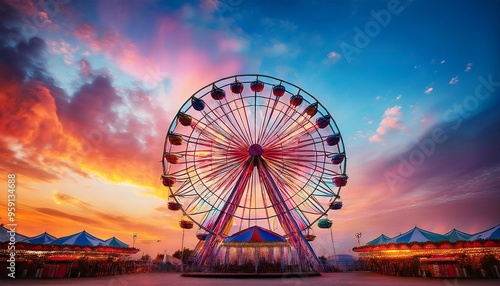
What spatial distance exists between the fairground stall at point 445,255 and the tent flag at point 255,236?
829 cm

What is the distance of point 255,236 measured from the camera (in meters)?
17.8

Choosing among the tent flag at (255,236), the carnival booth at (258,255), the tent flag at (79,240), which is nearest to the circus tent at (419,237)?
the carnival booth at (258,255)

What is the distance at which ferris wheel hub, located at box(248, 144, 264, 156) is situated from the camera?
18.1 meters

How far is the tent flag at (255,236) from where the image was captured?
57.6 ft

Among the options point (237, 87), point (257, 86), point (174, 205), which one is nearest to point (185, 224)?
point (174, 205)

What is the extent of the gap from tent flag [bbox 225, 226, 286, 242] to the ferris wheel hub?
5.58 m

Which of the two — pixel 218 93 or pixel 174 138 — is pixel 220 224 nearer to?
pixel 174 138

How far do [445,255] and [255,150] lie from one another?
14535mm

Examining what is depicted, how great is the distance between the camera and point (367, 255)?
24969mm

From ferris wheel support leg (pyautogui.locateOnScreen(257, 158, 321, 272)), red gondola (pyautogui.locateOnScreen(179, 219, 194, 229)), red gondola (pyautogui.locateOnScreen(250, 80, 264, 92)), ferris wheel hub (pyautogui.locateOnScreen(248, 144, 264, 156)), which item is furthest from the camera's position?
ferris wheel hub (pyautogui.locateOnScreen(248, 144, 264, 156))

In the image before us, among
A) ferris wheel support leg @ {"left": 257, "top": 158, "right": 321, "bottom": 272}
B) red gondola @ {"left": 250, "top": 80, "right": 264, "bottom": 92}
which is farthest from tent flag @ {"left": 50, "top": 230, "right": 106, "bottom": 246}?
red gondola @ {"left": 250, "top": 80, "right": 264, "bottom": 92}

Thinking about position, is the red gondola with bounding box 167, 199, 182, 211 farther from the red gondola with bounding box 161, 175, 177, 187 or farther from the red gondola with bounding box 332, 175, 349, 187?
the red gondola with bounding box 332, 175, 349, 187

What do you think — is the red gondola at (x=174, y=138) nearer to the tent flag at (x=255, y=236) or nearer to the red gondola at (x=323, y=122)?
the tent flag at (x=255, y=236)

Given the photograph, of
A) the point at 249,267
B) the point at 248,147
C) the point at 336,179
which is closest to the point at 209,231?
the point at 249,267
